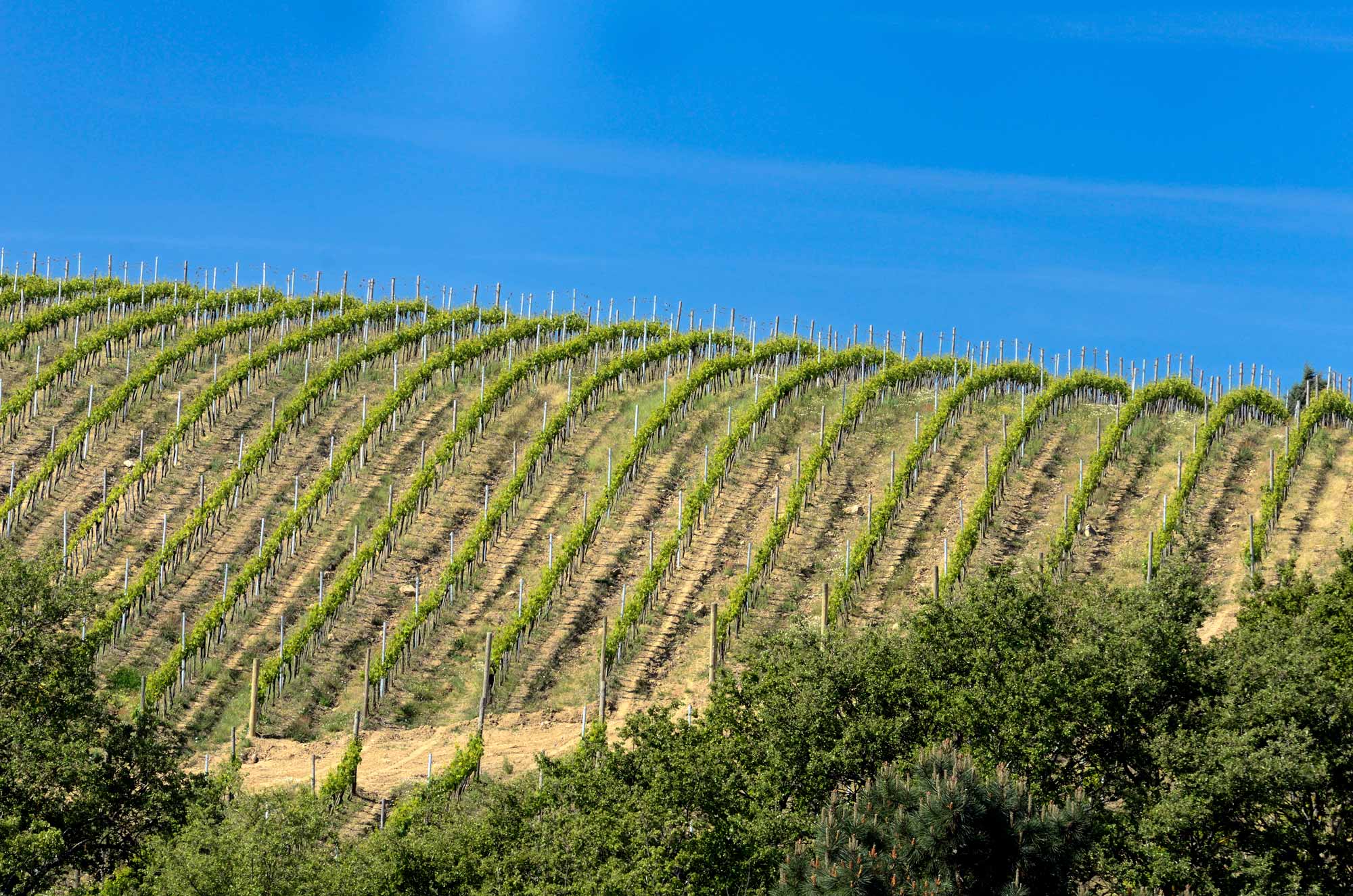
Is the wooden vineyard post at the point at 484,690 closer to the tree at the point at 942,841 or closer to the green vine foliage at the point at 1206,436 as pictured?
the tree at the point at 942,841

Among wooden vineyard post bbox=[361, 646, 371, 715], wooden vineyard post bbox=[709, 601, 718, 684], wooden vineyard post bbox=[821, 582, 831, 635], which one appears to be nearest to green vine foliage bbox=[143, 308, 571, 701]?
wooden vineyard post bbox=[361, 646, 371, 715]

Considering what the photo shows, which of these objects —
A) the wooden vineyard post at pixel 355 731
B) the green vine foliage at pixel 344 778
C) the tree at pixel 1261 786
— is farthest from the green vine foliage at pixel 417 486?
the tree at pixel 1261 786

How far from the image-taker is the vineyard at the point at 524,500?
46719 mm

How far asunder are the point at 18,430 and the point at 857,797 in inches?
1783

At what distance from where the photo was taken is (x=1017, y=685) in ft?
99.7

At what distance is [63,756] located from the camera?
29.2 metres

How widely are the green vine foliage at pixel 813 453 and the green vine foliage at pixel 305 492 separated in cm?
1243

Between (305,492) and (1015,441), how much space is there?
85.7ft

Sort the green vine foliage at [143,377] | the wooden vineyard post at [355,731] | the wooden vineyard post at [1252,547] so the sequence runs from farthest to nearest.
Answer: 1. the green vine foliage at [143,377]
2. the wooden vineyard post at [1252,547]
3. the wooden vineyard post at [355,731]

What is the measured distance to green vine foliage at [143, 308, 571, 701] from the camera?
4762 centimetres

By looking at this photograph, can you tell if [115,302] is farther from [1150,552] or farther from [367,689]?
[1150,552]

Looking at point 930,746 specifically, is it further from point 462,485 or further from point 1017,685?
point 462,485

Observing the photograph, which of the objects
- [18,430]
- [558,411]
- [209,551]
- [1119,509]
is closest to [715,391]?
[558,411]

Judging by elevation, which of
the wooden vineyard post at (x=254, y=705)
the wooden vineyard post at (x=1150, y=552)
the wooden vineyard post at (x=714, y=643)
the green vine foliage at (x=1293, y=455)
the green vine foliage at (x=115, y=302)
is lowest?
the wooden vineyard post at (x=254, y=705)
